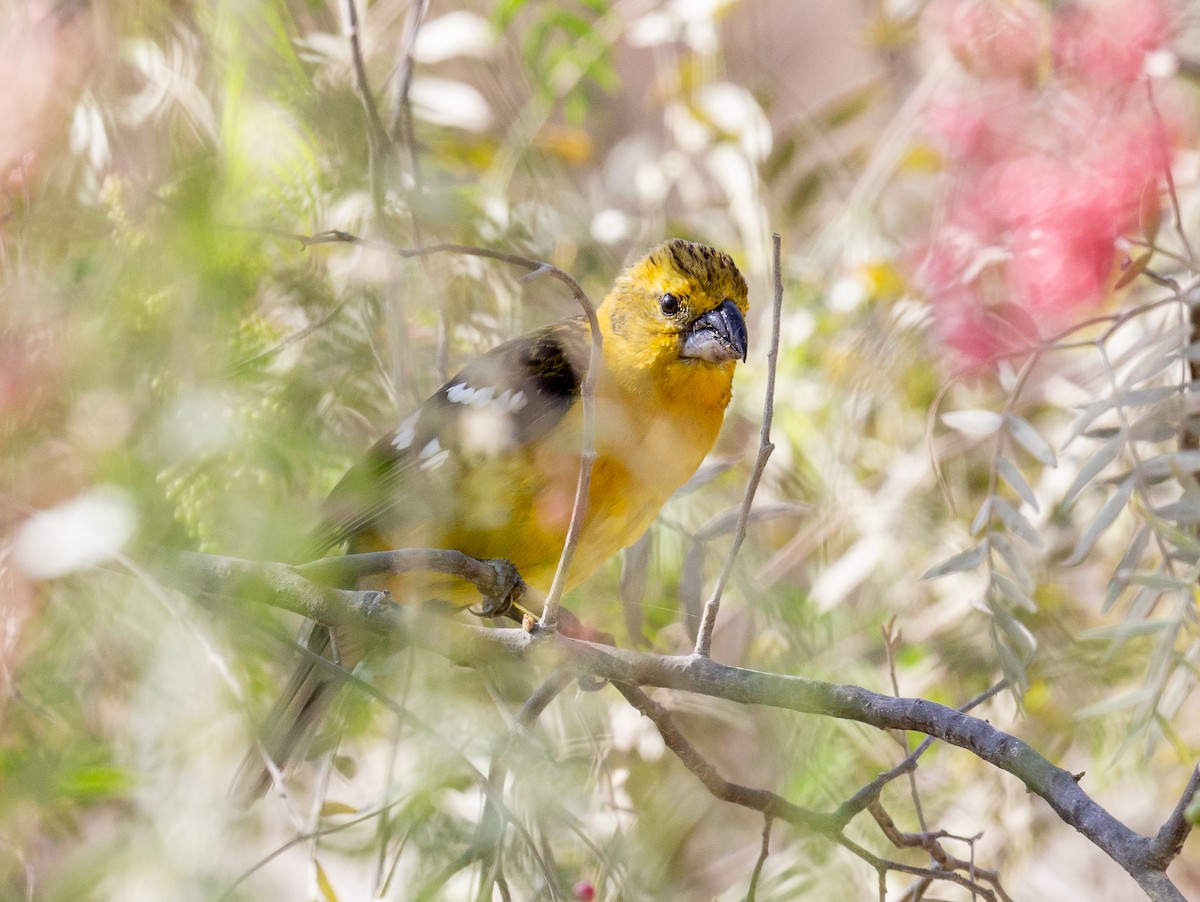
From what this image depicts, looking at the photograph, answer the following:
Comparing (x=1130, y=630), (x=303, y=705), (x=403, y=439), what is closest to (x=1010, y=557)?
(x=1130, y=630)

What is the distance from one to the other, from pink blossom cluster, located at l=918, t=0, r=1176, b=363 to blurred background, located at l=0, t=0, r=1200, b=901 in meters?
0.01

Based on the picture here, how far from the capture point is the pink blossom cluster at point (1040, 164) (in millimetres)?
2566

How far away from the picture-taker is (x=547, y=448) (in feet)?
8.93

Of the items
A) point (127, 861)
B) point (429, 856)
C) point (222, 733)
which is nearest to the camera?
point (127, 861)

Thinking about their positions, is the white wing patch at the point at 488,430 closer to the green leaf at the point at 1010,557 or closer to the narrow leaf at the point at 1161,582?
the green leaf at the point at 1010,557

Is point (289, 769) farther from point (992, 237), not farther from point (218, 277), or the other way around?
point (992, 237)

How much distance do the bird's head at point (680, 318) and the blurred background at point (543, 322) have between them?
26cm

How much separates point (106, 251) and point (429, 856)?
3.66ft

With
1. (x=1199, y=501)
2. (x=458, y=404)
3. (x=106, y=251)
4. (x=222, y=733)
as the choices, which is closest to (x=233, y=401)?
(x=106, y=251)

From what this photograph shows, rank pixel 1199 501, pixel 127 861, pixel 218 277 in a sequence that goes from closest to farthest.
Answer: pixel 218 277 < pixel 127 861 < pixel 1199 501

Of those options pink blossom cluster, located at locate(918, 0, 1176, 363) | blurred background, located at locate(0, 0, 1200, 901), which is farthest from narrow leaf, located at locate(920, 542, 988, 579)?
pink blossom cluster, located at locate(918, 0, 1176, 363)

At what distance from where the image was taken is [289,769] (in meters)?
2.92

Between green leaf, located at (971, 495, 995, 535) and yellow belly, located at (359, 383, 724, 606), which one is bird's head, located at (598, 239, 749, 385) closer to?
yellow belly, located at (359, 383, 724, 606)

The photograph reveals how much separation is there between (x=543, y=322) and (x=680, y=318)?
392mm
